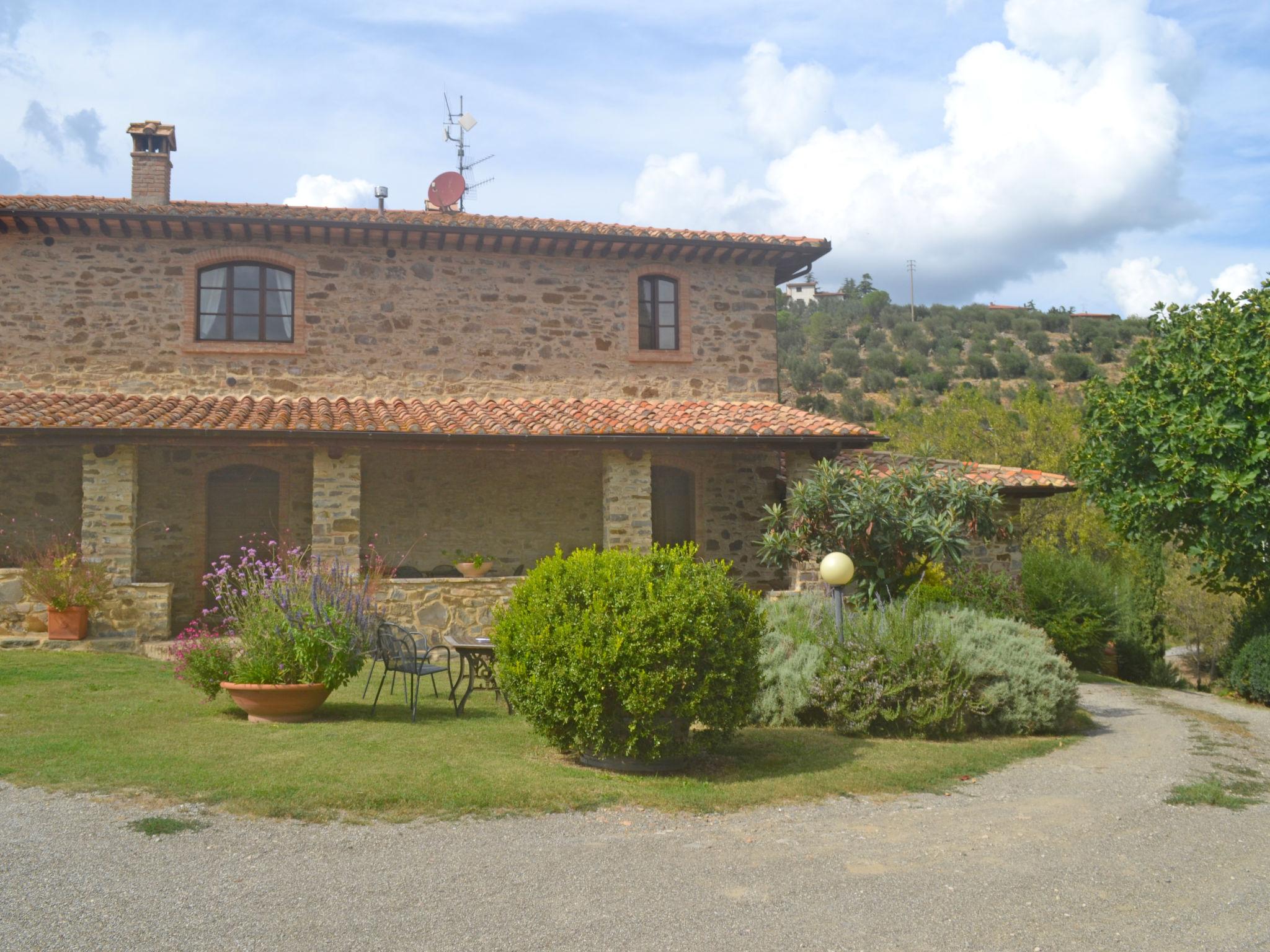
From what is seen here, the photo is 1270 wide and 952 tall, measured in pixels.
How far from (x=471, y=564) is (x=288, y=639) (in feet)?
19.8

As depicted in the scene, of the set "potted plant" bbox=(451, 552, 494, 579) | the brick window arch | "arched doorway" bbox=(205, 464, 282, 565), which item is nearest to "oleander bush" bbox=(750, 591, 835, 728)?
"potted plant" bbox=(451, 552, 494, 579)

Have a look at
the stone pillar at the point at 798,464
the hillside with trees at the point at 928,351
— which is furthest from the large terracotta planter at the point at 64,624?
the hillside with trees at the point at 928,351

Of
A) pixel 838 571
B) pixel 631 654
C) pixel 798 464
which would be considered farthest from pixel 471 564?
pixel 631 654

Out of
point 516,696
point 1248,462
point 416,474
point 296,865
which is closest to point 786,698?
point 516,696

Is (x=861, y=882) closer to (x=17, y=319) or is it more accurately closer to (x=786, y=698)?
(x=786, y=698)

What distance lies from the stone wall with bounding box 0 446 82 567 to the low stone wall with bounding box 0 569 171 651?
1810mm

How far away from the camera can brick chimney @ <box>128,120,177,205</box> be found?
1524 centimetres

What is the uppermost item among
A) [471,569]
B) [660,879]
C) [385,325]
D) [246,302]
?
[246,302]

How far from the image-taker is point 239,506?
14.2 metres

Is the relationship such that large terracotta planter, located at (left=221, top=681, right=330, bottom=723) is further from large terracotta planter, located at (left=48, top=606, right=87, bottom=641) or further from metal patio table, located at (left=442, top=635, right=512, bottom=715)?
large terracotta planter, located at (left=48, top=606, right=87, bottom=641)

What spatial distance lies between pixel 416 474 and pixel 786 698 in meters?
7.93

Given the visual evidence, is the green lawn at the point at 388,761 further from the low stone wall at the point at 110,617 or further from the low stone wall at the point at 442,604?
the low stone wall at the point at 442,604

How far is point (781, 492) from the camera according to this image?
15680 mm

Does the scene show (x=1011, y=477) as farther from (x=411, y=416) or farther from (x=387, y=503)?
(x=387, y=503)
